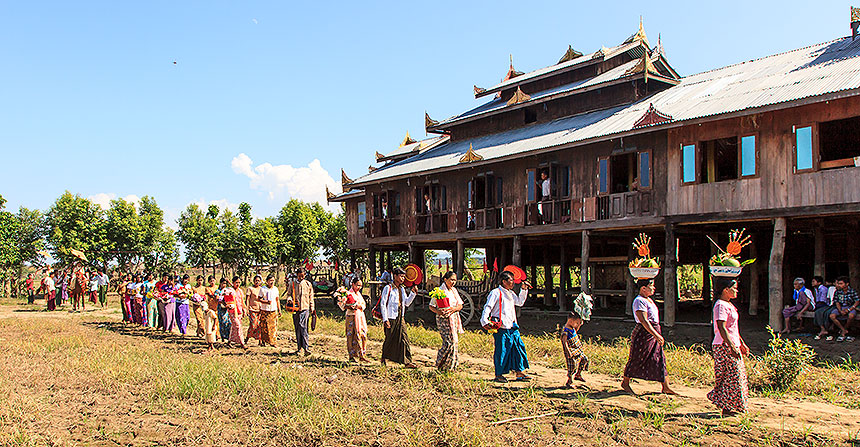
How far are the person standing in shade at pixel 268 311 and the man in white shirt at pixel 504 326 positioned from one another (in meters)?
6.02

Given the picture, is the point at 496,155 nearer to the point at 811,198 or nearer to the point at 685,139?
the point at 685,139

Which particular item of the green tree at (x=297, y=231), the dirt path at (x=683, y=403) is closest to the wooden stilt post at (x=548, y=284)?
the dirt path at (x=683, y=403)

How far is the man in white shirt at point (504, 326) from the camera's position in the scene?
9055 mm

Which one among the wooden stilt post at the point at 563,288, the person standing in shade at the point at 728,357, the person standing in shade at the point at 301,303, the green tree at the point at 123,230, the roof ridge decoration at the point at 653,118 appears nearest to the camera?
the person standing in shade at the point at 728,357

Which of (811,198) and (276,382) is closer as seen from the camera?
(276,382)

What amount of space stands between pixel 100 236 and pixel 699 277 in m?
34.2

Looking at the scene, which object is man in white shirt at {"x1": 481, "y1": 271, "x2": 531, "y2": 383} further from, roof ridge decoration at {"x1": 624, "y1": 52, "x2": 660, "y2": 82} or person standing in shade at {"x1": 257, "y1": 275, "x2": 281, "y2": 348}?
roof ridge decoration at {"x1": 624, "y1": 52, "x2": 660, "y2": 82}

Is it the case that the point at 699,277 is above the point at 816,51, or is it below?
below

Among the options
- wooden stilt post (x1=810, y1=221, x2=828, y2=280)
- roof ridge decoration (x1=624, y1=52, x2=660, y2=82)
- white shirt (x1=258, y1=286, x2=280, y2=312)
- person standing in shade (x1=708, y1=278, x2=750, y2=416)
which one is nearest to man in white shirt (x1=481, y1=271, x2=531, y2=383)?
person standing in shade (x1=708, y1=278, x2=750, y2=416)

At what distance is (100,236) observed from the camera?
111ft

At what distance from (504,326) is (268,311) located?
20.9 ft

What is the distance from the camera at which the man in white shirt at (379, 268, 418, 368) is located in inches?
415

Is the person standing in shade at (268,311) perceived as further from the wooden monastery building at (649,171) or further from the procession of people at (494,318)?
the wooden monastery building at (649,171)

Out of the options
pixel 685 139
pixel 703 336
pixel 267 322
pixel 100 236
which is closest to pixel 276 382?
pixel 267 322
